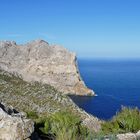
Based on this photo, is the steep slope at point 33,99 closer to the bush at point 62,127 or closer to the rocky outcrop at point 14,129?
the bush at point 62,127

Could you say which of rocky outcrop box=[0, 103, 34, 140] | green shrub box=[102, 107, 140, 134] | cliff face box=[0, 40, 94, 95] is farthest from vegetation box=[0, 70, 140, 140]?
cliff face box=[0, 40, 94, 95]

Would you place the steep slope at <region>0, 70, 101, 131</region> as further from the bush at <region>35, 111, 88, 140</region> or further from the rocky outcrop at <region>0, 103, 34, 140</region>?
the rocky outcrop at <region>0, 103, 34, 140</region>

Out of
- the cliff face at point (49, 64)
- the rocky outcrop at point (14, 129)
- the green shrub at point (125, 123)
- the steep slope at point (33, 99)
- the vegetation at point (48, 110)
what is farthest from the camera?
the cliff face at point (49, 64)

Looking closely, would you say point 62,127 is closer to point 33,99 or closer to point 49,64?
point 33,99

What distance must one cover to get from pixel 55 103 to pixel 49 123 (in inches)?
1321

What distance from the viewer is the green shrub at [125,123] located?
13.8 metres

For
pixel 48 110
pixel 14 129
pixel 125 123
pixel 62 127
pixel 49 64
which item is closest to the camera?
pixel 14 129

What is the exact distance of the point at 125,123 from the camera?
14.1m

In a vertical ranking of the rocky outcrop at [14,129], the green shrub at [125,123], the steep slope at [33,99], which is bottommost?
the steep slope at [33,99]

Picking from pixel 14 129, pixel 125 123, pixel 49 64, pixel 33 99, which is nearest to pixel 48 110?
pixel 33 99

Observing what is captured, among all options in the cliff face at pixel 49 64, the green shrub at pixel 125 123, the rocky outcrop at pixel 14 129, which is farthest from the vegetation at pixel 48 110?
the cliff face at pixel 49 64

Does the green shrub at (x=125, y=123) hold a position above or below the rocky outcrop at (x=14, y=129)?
below

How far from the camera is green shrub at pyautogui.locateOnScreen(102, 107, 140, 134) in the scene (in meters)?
13.8

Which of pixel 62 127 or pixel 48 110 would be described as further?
pixel 48 110
